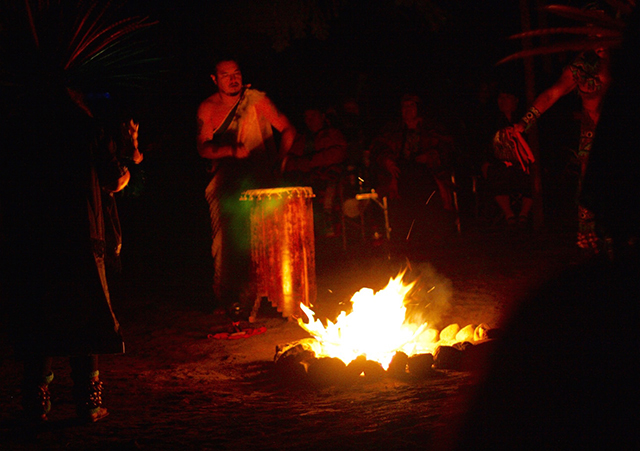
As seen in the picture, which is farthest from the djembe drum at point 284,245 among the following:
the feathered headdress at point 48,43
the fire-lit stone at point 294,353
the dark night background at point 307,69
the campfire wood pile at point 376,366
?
the dark night background at point 307,69

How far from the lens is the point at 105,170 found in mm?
4301

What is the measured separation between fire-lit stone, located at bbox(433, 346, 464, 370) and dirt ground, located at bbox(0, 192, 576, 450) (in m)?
0.11

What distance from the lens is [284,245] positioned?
22.6 feet

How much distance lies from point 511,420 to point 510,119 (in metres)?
7.84

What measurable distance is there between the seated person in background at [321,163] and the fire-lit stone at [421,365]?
6179mm

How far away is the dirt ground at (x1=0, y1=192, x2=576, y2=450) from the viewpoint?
4.00 metres

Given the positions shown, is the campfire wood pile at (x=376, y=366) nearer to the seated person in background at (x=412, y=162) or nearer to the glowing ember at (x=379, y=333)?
the glowing ember at (x=379, y=333)

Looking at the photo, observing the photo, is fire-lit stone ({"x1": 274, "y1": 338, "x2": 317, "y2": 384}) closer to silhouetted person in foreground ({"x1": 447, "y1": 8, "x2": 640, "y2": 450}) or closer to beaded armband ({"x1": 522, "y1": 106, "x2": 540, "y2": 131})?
silhouetted person in foreground ({"x1": 447, "y1": 8, "x2": 640, "y2": 450})

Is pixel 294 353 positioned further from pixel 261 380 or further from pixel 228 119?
pixel 228 119

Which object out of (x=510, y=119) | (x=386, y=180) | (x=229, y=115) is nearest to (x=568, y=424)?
(x=229, y=115)

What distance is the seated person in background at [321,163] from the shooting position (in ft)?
35.9

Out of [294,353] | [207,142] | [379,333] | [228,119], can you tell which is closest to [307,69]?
[228,119]

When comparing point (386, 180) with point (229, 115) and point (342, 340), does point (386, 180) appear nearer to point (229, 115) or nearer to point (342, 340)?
point (229, 115)

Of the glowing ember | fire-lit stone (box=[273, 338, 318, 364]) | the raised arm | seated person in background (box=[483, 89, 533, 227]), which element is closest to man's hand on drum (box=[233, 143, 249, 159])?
the glowing ember
